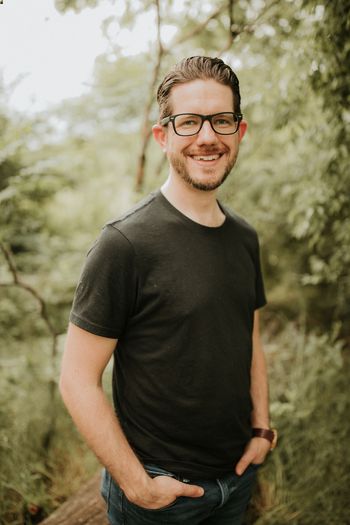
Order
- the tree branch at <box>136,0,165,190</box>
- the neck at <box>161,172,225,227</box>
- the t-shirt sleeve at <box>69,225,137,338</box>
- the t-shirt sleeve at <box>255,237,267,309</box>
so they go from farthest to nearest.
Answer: the tree branch at <box>136,0,165,190</box>, the t-shirt sleeve at <box>255,237,267,309</box>, the neck at <box>161,172,225,227</box>, the t-shirt sleeve at <box>69,225,137,338</box>

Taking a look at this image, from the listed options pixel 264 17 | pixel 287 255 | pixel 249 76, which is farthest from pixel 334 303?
pixel 264 17

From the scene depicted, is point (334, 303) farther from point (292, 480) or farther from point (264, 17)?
point (264, 17)

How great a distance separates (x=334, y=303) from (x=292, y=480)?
232cm

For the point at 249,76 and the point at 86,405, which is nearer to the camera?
the point at 86,405

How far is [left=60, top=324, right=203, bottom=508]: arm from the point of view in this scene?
1430 mm

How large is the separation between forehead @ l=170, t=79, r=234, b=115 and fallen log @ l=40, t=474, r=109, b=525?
2116 millimetres

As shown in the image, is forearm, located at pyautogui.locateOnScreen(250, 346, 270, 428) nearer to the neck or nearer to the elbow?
the neck

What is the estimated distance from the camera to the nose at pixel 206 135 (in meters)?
1.58

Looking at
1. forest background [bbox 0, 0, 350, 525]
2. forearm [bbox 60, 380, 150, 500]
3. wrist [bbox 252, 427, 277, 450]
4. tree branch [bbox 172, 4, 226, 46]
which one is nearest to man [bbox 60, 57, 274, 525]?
forearm [bbox 60, 380, 150, 500]

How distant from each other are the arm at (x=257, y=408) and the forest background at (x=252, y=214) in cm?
97

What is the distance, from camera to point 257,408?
1949 mm

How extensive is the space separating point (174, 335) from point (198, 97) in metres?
0.93

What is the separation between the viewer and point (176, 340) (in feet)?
5.00

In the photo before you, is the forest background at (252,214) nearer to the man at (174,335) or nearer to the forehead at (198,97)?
the forehead at (198,97)
